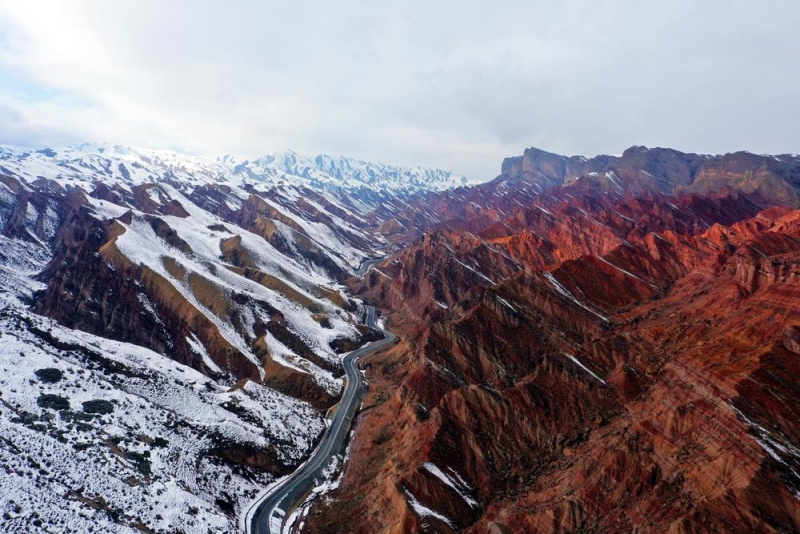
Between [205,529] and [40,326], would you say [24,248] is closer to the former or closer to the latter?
[40,326]

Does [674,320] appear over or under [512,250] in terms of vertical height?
under

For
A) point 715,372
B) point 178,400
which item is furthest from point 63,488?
point 715,372

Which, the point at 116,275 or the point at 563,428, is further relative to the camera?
the point at 116,275

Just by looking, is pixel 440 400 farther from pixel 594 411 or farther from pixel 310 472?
pixel 594 411

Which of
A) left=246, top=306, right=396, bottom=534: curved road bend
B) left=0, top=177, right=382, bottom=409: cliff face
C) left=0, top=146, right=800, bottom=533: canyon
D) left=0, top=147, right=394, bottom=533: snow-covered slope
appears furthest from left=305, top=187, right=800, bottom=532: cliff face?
left=0, top=177, right=382, bottom=409: cliff face

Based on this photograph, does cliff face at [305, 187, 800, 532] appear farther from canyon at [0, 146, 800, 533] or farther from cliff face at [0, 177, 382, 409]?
cliff face at [0, 177, 382, 409]

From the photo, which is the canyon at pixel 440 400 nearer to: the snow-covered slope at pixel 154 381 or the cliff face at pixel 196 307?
the snow-covered slope at pixel 154 381

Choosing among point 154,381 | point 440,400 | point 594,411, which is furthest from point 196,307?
point 594,411
